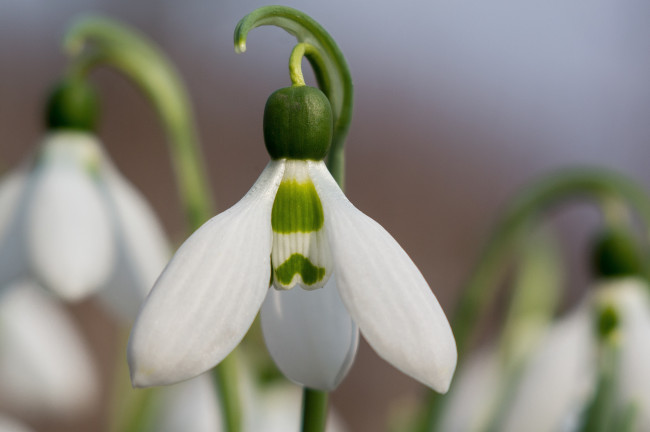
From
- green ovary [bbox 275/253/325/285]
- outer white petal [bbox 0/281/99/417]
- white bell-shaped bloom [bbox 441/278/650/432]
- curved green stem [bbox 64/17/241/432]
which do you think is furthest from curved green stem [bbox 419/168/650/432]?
outer white petal [bbox 0/281/99/417]

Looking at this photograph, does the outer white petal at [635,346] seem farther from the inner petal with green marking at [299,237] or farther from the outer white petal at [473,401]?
the inner petal with green marking at [299,237]

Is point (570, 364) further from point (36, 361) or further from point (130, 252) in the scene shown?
point (36, 361)

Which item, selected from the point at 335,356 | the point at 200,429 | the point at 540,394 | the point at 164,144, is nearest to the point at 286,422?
the point at 200,429

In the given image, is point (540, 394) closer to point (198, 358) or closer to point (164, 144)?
point (198, 358)

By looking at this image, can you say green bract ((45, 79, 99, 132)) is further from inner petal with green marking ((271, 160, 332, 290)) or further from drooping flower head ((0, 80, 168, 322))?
inner petal with green marking ((271, 160, 332, 290))

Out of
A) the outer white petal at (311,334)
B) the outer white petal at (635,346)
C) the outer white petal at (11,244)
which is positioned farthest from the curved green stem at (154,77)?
the outer white petal at (635,346)
